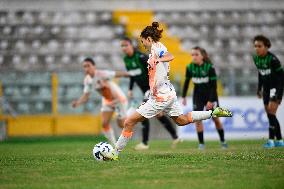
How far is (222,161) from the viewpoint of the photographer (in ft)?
35.2

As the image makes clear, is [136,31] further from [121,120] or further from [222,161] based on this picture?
[222,161]

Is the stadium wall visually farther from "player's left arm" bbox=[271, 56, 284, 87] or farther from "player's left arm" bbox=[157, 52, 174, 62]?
"player's left arm" bbox=[157, 52, 174, 62]

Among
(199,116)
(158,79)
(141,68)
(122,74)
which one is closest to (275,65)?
(141,68)

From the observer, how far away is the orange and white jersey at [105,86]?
58.0 feet

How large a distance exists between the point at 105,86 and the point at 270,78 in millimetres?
4555

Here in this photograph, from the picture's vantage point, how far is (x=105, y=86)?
17797 mm

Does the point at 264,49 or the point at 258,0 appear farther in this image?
the point at 258,0

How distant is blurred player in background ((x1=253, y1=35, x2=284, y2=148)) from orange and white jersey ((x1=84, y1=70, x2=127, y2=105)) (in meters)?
4.03

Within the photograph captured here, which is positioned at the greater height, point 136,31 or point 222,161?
point 136,31

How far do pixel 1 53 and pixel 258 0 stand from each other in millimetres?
11390

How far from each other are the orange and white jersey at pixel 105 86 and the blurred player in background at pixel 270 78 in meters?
4.03

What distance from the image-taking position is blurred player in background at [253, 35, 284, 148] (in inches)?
595

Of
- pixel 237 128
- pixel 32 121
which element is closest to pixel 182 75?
pixel 237 128

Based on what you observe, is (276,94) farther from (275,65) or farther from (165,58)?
(165,58)
